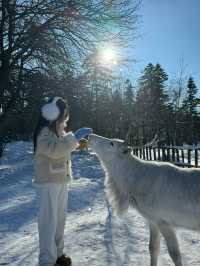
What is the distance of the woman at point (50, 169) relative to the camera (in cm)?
450

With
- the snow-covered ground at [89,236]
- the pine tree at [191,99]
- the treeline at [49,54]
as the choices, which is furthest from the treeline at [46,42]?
the pine tree at [191,99]

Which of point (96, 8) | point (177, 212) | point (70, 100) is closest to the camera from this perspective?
point (177, 212)

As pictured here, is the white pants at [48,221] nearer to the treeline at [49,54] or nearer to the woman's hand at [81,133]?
the woman's hand at [81,133]

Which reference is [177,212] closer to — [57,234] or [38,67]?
[57,234]

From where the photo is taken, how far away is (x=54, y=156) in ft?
14.5

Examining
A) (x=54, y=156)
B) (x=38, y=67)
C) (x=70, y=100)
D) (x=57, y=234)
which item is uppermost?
(x=38, y=67)

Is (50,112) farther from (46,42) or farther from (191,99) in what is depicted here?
(191,99)

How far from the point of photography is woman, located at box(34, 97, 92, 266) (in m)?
Answer: 4.50

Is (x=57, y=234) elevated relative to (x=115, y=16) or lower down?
lower down

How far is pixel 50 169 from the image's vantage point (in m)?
4.57

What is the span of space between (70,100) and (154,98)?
20.6 meters

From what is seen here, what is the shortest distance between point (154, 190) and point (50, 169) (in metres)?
1.26

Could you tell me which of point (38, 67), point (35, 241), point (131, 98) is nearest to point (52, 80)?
point (38, 67)

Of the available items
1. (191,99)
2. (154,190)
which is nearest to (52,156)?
(154,190)
